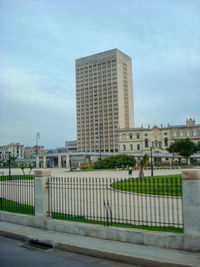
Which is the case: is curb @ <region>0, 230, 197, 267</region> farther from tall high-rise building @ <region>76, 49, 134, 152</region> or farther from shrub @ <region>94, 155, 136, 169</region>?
tall high-rise building @ <region>76, 49, 134, 152</region>

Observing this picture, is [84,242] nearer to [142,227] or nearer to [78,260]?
[78,260]

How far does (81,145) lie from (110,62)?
44.5m

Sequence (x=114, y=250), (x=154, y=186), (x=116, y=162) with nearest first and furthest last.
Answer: (x=114, y=250) → (x=154, y=186) → (x=116, y=162)

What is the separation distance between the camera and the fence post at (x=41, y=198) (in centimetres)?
848

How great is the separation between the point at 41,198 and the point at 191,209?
483 cm

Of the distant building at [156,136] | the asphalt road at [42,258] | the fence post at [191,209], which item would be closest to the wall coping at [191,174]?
the fence post at [191,209]

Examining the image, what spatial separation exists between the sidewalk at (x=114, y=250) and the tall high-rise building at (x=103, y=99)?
11322 centimetres

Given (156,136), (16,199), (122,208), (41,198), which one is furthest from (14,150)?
(122,208)

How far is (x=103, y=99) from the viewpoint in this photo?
128750 millimetres

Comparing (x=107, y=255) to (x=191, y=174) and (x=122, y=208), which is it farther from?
(x=191, y=174)

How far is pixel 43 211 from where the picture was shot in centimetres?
848

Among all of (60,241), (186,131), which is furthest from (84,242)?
(186,131)

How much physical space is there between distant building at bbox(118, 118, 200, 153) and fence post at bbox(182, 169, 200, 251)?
85.3 metres

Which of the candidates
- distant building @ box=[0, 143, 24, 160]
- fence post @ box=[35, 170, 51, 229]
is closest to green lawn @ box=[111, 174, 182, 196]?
fence post @ box=[35, 170, 51, 229]
